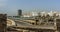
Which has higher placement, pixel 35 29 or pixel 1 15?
pixel 1 15

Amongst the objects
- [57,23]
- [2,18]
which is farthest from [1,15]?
[57,23]

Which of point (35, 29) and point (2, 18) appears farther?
point (35, 29)

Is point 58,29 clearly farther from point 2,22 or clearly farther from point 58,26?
point 2,22

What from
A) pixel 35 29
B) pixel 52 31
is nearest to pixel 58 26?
pixel 52 31

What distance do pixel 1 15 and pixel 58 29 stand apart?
14.7ft

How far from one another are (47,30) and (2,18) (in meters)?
5.10

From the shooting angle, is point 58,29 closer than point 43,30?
Yes

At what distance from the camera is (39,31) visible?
17578mm

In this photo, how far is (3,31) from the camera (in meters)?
14.3

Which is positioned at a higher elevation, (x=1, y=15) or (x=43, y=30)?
(x=1, y=15)

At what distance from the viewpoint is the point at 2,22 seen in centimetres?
1435

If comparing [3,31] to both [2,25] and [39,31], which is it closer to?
[2,25]

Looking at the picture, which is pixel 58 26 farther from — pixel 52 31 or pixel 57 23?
pixel 52 31

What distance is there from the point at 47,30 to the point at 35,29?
110 cm
